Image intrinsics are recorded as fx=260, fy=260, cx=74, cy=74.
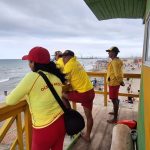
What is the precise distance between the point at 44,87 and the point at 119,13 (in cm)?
497

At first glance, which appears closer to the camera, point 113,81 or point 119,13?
point 113,81

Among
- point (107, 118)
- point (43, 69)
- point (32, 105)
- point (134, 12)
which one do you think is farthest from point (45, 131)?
point (134, 12)

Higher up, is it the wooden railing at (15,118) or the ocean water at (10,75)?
the wooden railing at (15,118)

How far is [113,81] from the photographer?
5.54 m

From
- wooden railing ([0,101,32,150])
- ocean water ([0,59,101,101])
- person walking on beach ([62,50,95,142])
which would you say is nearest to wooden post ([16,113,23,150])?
wooden railing ([0,101,32,150])

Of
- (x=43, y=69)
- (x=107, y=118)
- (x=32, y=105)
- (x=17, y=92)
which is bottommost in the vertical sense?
(x=107, y=118)

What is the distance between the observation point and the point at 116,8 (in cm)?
614

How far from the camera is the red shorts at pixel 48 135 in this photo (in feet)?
7.88

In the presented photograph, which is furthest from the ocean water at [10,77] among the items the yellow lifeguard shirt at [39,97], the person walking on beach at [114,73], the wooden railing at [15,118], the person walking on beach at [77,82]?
the yellow lifeguard shirt at [39,97]

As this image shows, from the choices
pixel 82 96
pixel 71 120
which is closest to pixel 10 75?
pixel 82 96

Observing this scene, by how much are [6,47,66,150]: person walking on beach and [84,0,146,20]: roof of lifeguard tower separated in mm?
3460

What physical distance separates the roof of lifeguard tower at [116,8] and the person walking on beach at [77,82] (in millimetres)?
1966

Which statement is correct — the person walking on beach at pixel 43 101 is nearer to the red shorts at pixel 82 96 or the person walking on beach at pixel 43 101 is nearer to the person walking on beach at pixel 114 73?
the red shorts at pixel 82 96

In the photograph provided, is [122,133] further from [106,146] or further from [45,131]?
[45,131]
